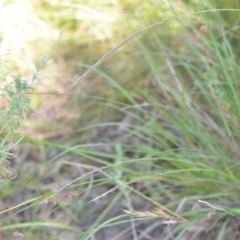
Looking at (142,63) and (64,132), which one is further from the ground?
(142,63)

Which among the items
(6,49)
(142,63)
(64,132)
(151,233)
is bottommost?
(151,233)

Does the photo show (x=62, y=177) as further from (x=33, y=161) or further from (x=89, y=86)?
(x=89, y=86)

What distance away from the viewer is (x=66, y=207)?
62.6 inches

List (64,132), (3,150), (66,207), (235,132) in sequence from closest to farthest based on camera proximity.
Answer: (3,150) → (235,132) → (66,207) → (64,132)

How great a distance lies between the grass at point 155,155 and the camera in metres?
1.38

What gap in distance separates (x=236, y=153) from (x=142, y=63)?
0.54 m

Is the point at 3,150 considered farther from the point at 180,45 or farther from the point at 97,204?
the point at 180,45

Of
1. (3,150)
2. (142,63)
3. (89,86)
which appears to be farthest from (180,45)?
(3,150)

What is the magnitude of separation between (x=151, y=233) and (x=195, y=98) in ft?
1.55

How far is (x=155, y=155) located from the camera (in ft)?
4.94

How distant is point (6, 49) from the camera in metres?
1.89

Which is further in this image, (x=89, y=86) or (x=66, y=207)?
(x=89, y=86)

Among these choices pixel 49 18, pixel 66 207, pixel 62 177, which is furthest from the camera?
pixel 49 18

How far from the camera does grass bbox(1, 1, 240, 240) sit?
1.38 meters
